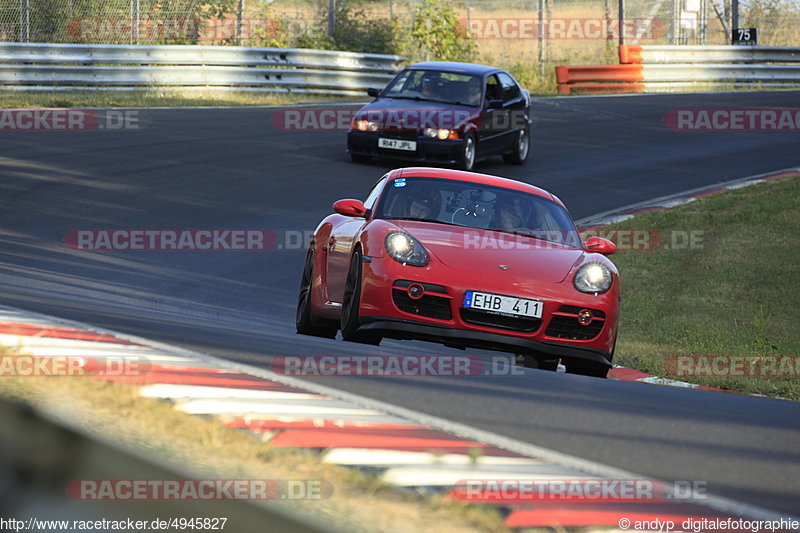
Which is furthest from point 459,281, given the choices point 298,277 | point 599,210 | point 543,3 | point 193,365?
point 543,3

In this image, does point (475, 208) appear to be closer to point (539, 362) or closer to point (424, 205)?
point (424, 205)

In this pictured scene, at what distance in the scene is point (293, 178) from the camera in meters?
A: 15.2

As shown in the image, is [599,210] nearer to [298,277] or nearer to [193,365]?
[298,277]

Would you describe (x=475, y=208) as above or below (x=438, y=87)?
below

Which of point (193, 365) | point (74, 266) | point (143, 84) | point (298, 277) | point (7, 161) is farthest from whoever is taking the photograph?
point (143, 84)

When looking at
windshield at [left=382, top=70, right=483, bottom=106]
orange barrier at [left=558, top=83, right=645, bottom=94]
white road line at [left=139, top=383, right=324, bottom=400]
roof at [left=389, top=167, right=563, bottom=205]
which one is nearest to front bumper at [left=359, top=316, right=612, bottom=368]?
roof at [left=389, top=167, right=563, bottom=205]

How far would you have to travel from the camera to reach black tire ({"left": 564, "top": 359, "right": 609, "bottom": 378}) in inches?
281

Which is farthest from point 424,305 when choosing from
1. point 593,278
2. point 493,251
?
point 593,278

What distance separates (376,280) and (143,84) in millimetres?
15165

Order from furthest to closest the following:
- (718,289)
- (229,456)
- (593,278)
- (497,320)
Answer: (718,289)
(593,278)
(497,320)
(229,456)

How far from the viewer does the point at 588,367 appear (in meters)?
7.20

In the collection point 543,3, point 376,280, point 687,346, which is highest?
point 543,3

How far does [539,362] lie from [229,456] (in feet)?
14.7

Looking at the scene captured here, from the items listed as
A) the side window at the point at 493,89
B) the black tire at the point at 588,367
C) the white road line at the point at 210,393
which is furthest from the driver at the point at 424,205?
the side window at the point at 493,89
